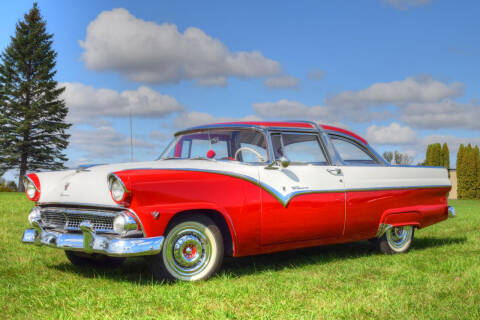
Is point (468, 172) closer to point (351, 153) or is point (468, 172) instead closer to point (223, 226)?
point (351, 153)

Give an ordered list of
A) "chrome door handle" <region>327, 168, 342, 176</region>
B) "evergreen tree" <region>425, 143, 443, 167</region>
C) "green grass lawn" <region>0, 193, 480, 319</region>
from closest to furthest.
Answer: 1. "green grass lawn" <region>0, 193, 480, 319</region>
2. "chrome door handle" <region>327, 168, 342, 176</region>
3. "evergreen tree" <region>425, 143, 443, 167</region>

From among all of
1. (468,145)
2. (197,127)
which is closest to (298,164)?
(197,127)

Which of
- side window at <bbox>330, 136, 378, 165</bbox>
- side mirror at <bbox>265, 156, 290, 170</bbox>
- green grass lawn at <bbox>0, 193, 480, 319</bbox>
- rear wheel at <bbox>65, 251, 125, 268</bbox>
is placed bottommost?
green grass lawn at <bbox>0, 193, 480, 319</bbox>

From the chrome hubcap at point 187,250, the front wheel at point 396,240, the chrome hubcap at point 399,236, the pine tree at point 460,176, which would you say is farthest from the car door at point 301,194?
the pine tree at point 460,176

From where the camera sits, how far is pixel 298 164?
18.5ft

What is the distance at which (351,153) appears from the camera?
255 inches

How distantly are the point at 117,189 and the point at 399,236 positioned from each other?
4.17 meters

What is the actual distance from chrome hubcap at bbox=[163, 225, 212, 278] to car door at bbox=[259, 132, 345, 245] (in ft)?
2.21

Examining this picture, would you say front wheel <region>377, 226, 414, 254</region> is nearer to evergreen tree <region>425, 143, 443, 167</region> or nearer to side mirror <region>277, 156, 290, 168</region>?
side mirror <region>277, 156, 290, 168</region>

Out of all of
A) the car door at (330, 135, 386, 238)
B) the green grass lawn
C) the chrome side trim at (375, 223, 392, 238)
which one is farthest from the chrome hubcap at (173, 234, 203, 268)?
the chrome side trim at (375, 223, 392, 238)

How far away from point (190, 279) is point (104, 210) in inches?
40.4

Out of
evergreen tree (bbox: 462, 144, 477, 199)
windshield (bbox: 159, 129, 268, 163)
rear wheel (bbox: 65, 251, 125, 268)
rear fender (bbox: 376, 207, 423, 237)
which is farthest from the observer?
evergreen tree (bbox: 462, 144, 477, 199)

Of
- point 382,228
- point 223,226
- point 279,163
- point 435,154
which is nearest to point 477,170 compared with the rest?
point 435,154

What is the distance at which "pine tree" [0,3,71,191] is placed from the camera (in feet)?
132
